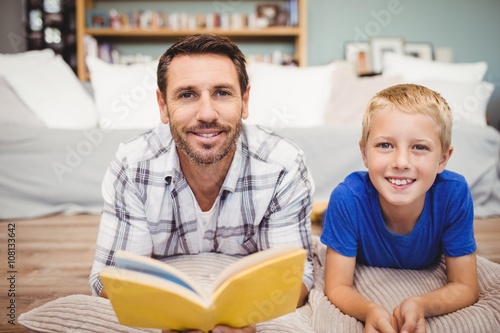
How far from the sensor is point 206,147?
1062 millimetres

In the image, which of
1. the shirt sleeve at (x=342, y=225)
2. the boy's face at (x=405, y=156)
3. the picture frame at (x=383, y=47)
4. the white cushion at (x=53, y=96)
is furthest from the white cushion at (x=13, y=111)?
the picture frame at (x=383, y=47)

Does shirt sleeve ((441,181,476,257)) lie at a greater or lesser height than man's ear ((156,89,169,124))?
lesser

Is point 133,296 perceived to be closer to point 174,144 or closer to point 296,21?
point 174,144

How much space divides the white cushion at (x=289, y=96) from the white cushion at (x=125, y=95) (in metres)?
0.58

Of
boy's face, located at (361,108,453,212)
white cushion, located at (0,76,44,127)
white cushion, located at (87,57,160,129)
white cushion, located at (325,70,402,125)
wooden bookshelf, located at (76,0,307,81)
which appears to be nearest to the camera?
boy's face, located at (361,108,453,212)

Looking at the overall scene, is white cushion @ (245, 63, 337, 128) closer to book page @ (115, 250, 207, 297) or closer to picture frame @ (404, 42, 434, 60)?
picture frame @ (404, 42, 434, 60)

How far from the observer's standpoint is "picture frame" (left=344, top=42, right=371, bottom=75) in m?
3.98

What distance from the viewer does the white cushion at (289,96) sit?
107 inches

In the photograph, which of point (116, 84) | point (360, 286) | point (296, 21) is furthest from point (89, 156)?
point (296, 21)

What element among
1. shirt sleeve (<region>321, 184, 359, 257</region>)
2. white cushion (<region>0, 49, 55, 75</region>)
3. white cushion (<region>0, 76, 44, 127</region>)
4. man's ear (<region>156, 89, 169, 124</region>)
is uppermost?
white cushion (<region>0, 49, 55, 75</region>)

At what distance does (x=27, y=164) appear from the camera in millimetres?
2371

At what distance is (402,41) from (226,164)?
11.0 feet

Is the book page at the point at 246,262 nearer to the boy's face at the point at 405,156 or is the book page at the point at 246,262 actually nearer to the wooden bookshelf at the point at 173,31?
the boy's face at the point at 405,156

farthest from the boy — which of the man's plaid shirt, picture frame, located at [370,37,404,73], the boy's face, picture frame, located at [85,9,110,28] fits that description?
picture frame, located at [85,9,110,28]
